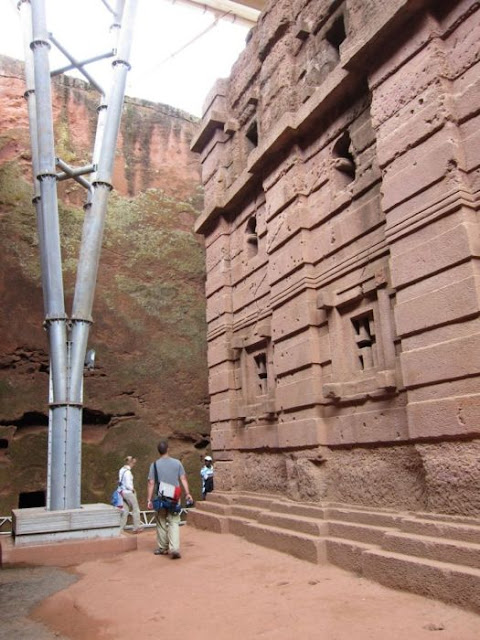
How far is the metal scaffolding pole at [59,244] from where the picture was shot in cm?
780

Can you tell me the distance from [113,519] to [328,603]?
3.97 meters

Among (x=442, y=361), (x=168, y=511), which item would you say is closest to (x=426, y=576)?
(x=442, y=361)

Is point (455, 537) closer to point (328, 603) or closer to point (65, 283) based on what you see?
point (328, 603)

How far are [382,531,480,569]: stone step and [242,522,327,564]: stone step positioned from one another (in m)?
1.01

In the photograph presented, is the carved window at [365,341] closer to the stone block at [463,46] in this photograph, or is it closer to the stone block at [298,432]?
the stone block at [298,432]

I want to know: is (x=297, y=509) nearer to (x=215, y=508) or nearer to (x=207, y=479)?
(x=215, y=508)

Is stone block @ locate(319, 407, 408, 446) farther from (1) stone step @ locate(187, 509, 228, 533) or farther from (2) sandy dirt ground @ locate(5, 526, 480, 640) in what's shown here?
(1) stone step @ locate(187, 509, 228, 533)

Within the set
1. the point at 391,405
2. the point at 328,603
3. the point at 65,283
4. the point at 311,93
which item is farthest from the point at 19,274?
the point at 328,603

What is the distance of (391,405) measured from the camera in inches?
233

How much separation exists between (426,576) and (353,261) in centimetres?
372

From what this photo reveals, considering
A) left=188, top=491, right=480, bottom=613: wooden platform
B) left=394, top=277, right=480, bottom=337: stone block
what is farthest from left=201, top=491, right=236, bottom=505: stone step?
left=394, top=277, right=480, bottom=337: stone block

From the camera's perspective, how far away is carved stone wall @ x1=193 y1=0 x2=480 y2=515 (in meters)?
5.04

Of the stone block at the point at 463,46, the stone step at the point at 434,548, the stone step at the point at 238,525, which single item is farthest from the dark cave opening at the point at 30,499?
the stone block at the point at 463,46

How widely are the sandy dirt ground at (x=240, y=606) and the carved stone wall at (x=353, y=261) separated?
1065 millimetres
